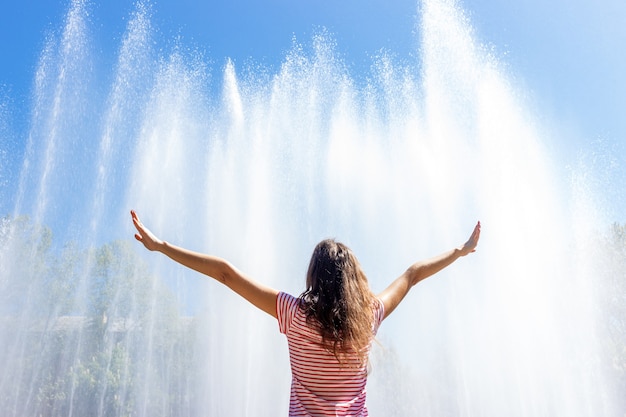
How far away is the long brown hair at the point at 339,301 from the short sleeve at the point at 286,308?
0.04 meters

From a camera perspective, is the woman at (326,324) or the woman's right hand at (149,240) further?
the woman's right hand at (149,240)

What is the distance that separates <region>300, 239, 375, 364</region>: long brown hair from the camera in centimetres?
204

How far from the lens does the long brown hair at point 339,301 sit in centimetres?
204

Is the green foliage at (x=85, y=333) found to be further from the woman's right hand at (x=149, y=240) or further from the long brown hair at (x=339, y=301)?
the long brown hair at (x=339, y=301)

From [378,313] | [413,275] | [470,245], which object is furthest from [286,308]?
[470,245]

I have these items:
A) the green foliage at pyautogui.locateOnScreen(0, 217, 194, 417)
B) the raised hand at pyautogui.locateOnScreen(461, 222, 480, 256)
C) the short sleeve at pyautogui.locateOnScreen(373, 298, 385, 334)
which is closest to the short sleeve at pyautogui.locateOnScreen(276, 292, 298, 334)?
the short sleeve at pyautogui.locateOnScreen(373, 298, 385, 334)

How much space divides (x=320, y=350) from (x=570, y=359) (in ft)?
43.1

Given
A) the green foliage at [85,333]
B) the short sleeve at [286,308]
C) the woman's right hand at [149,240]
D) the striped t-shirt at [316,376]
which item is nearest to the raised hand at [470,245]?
the striped t-shirt at [316,376]

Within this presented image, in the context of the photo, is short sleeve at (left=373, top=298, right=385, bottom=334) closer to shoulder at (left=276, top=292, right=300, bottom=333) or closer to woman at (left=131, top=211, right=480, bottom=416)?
woman at (left=131, top=211, right=480, bottom=416)

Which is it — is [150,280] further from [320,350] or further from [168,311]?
[320,350]

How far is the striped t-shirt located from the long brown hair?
39 mm

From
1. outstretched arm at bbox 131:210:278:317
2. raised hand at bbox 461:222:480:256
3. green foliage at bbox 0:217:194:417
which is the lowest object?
outstretched arm at bbox 131:210:278:317

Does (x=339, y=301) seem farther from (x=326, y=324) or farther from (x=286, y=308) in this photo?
(x=286, y=308)

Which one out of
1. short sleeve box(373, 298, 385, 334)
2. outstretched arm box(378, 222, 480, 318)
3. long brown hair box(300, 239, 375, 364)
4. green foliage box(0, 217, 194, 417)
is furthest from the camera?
green foliage box(0, 217, 194, 417)
